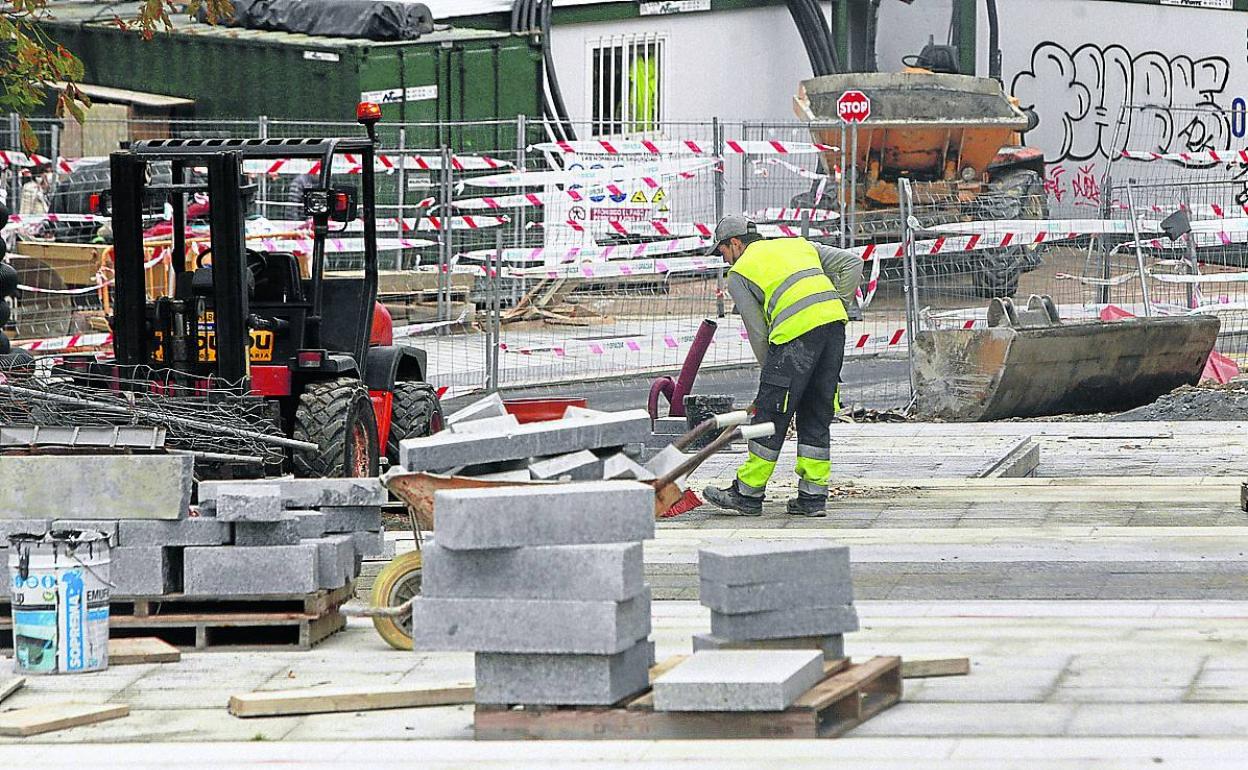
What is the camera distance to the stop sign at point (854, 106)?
22.3m

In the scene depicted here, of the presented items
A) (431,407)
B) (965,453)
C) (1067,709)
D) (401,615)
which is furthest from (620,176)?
(1067,709)

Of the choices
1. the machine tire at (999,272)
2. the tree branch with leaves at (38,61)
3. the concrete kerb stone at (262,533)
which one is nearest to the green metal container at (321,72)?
the machine tire at (999,272)

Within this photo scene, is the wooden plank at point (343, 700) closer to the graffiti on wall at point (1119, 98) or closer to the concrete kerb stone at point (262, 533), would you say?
the concrete kerb stone at point (262, 533)

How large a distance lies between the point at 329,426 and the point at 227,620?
2283mm

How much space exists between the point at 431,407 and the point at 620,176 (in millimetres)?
9389

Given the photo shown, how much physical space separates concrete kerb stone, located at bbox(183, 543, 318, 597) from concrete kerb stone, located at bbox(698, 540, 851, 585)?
182 cm

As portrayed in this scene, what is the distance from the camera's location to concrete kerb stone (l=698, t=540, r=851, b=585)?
20.5ft

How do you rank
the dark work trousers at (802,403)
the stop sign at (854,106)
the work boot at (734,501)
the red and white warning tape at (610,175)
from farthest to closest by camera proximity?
the stop sign at (854,106), the red and white warning tape at (610,175), the work boot at (734,501), the dark work trousers at (802,403)

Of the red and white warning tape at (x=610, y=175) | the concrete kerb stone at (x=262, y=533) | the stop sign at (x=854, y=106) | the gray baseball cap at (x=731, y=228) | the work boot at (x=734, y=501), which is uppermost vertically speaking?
the stop sign at (x=854, y=106)

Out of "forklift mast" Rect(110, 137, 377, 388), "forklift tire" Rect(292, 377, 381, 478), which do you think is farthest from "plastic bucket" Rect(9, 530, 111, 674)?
"forklift tire" Rect(292, 377, 381, 478)

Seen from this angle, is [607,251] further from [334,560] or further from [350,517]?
[334,560]

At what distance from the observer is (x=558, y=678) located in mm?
6027

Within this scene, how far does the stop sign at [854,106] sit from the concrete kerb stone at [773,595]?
639 inches

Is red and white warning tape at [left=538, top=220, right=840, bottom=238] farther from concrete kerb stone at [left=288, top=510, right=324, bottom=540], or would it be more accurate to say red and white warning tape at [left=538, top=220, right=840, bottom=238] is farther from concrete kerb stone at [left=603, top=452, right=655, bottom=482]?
concrete kerb stone at [left=288, top=510, right=324, bottom=540]
